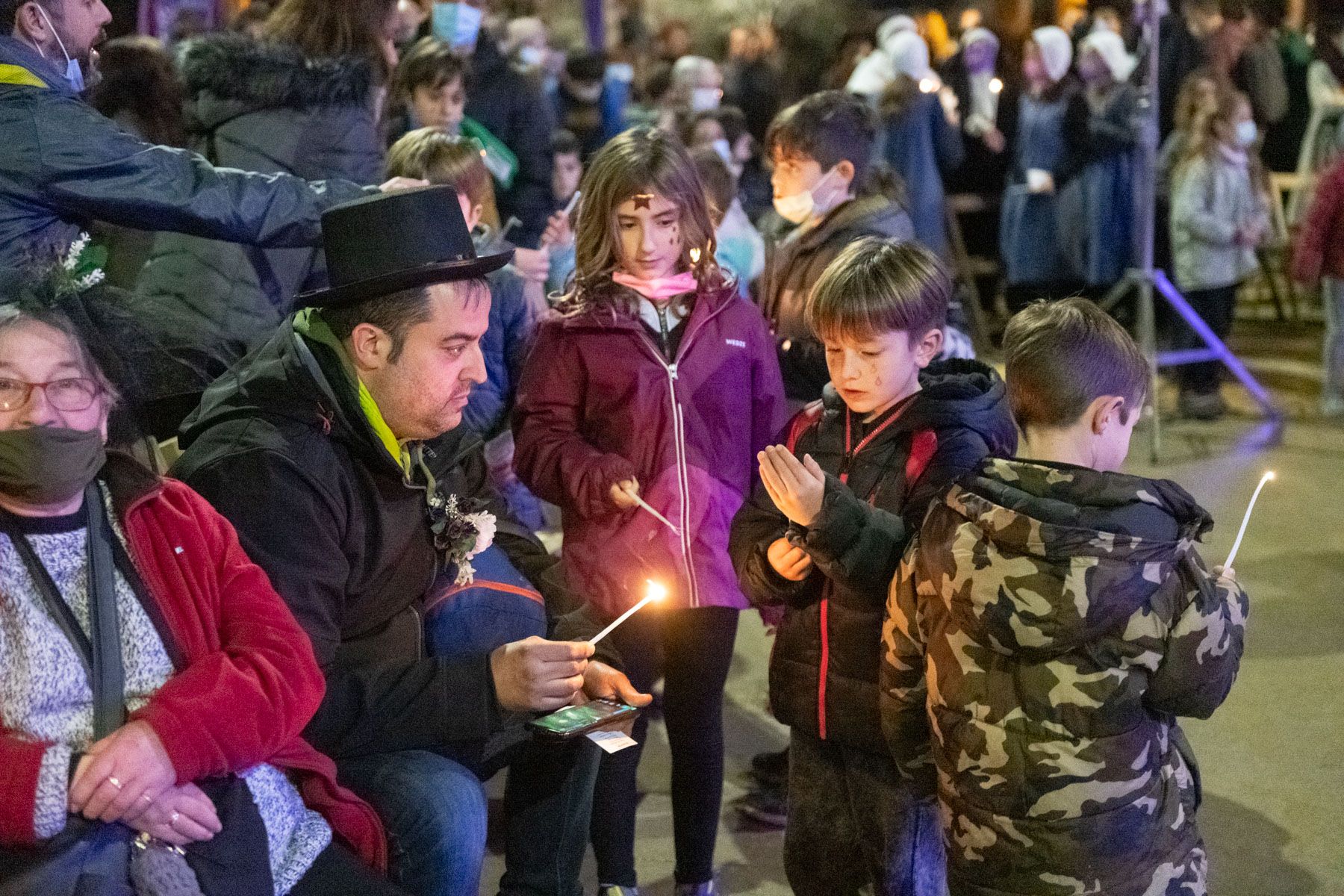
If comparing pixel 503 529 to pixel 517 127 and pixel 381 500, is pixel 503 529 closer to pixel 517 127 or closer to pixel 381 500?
pixel 381 500

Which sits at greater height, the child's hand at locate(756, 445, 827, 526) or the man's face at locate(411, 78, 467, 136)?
the man's face at locate(411, 78, 467, 136)

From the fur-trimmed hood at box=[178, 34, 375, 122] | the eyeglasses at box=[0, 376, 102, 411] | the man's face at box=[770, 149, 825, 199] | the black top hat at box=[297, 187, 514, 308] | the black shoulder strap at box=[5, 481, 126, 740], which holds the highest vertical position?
the fur-trimmed hood at box=[178, 34, 375, 122]

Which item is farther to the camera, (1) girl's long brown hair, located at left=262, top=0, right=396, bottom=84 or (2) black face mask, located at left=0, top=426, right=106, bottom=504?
(1) girl's long brown hair, located at left=262, top=0, right=396, bottom=84

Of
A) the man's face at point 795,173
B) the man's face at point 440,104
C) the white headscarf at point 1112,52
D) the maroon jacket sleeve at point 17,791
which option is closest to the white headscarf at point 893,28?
the white headscarf at point 1112,52

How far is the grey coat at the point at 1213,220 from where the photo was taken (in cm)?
839

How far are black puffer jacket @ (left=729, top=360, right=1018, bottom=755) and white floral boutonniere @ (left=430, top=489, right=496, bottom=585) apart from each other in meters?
0.57

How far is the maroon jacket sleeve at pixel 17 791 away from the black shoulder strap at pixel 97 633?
122mm

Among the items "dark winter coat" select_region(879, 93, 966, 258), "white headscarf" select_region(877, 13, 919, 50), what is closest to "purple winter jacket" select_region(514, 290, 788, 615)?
"dark winter coat" select_region(879, 93, 966, 258)

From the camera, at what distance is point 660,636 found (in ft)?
11.3

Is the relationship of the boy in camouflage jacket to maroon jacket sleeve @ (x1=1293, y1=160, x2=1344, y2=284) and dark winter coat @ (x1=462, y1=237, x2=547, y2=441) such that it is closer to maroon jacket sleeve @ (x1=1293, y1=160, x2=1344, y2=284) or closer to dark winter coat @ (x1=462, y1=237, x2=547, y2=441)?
dark winter coat @ (x1=462, y1=237, x2=547, y2=441)

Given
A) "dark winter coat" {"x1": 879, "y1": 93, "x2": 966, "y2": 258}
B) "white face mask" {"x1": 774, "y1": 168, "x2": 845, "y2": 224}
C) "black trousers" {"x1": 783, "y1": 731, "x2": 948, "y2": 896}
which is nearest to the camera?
"black trousers" {"x1": 783, "y1": 731, "x2": 948, "y2": 896}

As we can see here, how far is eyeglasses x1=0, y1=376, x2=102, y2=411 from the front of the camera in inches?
83.0

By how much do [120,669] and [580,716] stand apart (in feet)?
2.74

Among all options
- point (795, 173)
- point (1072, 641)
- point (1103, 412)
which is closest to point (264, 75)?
point (795, 173)
